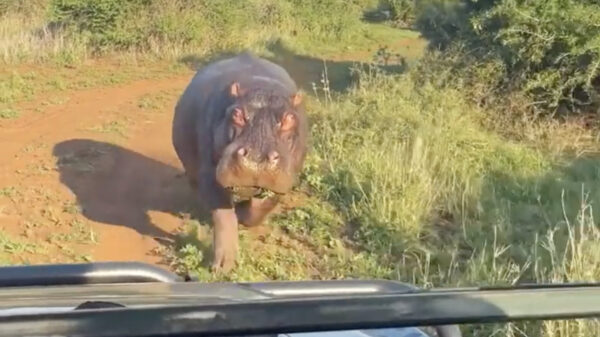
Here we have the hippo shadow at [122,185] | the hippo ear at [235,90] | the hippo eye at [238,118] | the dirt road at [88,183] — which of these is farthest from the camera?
the hippo shadow at [122,185]

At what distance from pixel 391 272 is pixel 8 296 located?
439 centimetres

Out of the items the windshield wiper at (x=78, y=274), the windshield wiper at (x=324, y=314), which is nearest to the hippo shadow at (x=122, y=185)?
the windshield wiper at (x=78, y=274)

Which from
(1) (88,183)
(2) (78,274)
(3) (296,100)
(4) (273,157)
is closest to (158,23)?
(1) (88,183)

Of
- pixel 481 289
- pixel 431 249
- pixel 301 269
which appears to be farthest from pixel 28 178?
pixel 481 289

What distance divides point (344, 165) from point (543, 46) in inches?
123

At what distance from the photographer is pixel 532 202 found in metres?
7.62

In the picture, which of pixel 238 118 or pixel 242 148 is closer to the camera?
pixel 242 148

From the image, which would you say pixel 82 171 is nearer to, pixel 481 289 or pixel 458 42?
pixel 458 42

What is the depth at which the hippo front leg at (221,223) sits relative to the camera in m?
6.29

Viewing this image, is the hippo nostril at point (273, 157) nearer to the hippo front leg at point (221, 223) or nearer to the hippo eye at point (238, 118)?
the hippo eye at point (238, 118)

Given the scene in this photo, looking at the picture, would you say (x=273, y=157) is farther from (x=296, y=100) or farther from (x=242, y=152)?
(x=296, y=100)

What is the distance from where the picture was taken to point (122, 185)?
27.1 feet

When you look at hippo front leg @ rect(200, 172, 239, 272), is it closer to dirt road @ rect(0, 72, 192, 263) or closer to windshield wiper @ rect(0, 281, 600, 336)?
dirt road @ rect(0, 72, 192, 263)

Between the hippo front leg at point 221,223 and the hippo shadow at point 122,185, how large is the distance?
47 cm
